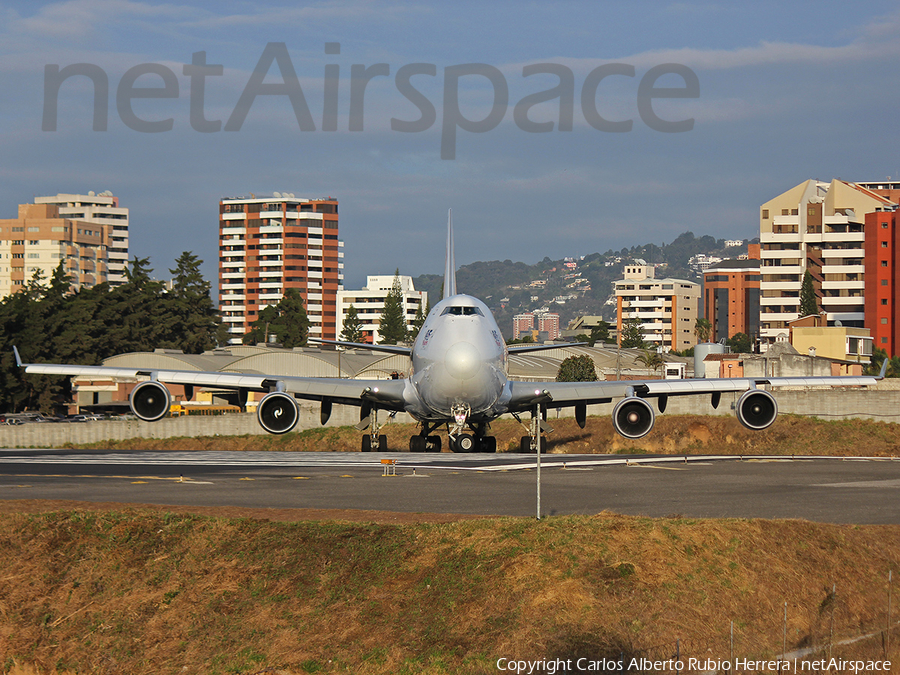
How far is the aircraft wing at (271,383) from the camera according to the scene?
43.7 meters

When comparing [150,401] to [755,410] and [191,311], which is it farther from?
[191,311]

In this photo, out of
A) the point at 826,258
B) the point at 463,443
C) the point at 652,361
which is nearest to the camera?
the point at 463,443

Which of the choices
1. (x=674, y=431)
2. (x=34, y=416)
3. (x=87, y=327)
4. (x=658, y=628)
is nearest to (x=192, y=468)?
(x=658, y=628)

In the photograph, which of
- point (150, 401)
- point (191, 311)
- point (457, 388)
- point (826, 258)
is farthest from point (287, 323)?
point (457, 388)

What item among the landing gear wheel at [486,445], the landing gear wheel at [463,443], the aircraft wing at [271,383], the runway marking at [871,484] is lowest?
the landing gear wheel at [486,445]

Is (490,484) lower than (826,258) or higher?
lower

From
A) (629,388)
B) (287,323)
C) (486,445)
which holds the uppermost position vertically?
(287,323)

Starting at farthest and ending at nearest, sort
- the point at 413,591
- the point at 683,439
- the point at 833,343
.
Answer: the point at 833,343 < the point at 683,439 < the point at 413,591

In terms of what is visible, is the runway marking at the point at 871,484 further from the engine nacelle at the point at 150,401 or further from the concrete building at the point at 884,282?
the concrete building at the point at 884,282

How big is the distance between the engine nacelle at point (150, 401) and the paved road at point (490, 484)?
2.49 metres

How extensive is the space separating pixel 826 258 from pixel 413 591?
7173 inches

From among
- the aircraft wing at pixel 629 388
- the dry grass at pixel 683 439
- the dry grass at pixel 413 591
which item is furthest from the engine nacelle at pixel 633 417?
the dry grass at pixel 683 439

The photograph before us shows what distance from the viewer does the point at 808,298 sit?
180 metres

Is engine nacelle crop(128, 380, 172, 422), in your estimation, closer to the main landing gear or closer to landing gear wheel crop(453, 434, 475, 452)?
the main landing gear
